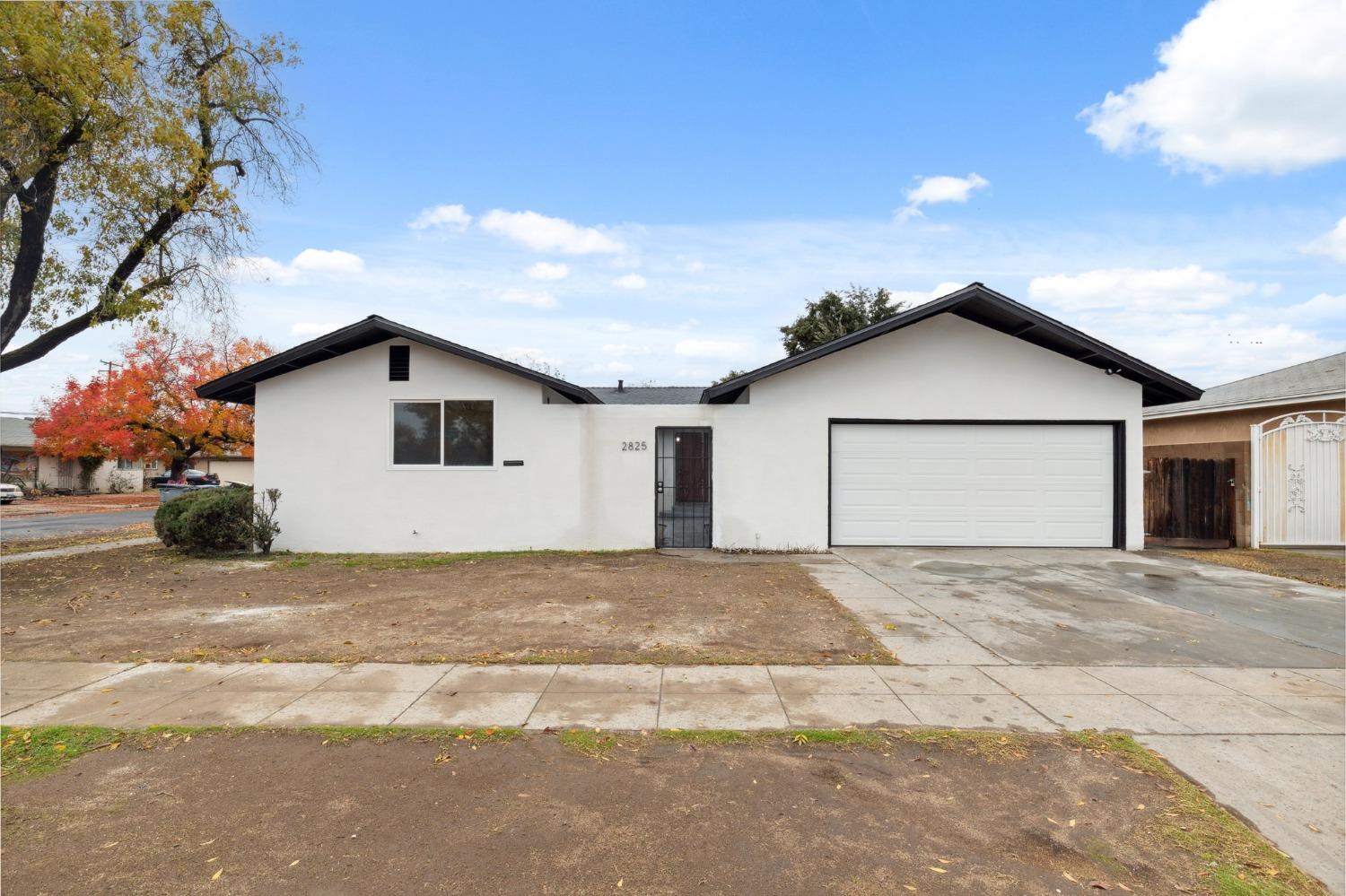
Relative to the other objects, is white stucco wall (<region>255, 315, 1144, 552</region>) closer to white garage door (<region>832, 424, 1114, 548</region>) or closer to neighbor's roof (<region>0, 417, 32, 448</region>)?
white garage door (<region>832, 424, 1114, 548</region>)

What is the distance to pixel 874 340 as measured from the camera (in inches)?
474

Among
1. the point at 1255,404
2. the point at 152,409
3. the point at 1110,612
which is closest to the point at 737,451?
the point at 1110,612

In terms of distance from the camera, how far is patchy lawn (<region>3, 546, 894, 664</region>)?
5762 millimetres

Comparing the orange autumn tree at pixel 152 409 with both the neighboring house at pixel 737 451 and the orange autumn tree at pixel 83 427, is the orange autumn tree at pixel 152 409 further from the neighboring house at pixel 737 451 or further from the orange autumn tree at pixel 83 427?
the neighboring house at pixel 737 451

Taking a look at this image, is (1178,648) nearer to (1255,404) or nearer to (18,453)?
(1255,404)

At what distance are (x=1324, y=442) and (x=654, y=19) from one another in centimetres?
1482

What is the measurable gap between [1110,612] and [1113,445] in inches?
246

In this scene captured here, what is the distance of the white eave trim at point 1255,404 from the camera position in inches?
483

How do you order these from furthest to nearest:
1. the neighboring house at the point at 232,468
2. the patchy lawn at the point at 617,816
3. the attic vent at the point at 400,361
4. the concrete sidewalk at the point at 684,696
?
1. the neighboring house at the point at 232,468
2. the attic vent at the point at 400,361
3. the concrete sidewalk at the point at 684,696
4. the patchy lawn at the point at 617,816

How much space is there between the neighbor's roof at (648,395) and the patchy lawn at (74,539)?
1275 cm

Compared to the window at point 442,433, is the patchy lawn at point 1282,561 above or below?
below

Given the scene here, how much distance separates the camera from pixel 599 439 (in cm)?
1202

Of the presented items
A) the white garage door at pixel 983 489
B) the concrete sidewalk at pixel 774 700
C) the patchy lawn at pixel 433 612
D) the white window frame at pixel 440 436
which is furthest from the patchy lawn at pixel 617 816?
the white garage door at pixel 983 489

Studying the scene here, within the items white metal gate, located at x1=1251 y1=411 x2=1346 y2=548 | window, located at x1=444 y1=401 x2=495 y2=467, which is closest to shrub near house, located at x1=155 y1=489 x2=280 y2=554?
window, located at x1=444 y1=401 x2=495 y2=467
